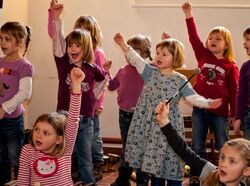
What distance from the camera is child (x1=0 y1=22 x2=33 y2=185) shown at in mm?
3100

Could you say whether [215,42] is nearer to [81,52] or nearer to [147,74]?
[147,74]

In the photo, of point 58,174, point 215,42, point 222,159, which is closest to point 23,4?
point 215,42

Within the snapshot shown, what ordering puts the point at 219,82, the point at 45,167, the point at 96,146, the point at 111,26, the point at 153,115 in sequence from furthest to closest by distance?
the point at 111,26
the point at 96,146
the point at 219,82
the point at 153,115
the point at 45,167

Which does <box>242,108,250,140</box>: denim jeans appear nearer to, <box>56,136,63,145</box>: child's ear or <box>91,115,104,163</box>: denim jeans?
<box>91,115,104,163</box>: denim jeans

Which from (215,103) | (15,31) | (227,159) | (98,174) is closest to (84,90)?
(15,31)

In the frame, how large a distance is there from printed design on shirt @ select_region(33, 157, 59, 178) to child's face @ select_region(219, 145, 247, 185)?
84 centimetres

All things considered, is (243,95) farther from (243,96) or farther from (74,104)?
(74,104)

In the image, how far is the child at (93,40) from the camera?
3.06 metres

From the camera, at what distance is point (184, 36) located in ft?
14.6

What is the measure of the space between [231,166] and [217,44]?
152cm

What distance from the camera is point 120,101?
3535 millimetres

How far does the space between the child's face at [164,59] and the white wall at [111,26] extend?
143 cm

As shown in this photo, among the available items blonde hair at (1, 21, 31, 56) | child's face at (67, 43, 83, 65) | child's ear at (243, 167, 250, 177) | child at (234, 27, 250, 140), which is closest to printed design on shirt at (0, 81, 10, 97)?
blonde hair at (1, 21, 31, 56)

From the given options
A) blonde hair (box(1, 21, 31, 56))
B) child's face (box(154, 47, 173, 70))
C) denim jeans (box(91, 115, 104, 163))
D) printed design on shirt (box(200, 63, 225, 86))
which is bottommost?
denim jeans (box(91, 115, 104, 163))
